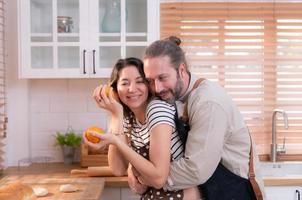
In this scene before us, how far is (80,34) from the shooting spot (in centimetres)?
264

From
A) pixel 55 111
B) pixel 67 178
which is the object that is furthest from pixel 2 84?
pixel 67 178

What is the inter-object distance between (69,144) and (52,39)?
27.1 inches

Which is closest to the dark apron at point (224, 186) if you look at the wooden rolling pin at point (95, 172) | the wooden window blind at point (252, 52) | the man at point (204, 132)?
the man at point (204, 132)

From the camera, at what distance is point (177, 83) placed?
1469mm

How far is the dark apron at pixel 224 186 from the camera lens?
154cm

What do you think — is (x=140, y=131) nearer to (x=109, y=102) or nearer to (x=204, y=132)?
(x=109, y=102)

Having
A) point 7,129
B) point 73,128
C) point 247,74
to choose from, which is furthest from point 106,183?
point 247,74

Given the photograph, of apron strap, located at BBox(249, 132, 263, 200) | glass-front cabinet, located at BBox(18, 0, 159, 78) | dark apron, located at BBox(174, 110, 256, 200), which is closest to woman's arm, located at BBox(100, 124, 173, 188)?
dark apron, located at BBox(174, 110, 256, 200)

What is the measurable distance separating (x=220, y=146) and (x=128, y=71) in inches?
17.4

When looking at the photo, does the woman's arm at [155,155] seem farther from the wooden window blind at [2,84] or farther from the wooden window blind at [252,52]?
the wooden window blind at [252,52]

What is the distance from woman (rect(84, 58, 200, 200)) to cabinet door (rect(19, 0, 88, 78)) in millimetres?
1055

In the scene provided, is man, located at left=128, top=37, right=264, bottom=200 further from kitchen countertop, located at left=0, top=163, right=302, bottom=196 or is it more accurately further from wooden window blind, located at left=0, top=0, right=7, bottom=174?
wooden window blind, located at left=0, top=0, right=7, bottom=174

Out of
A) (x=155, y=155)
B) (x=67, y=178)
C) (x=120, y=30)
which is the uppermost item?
(x=120, y=30)

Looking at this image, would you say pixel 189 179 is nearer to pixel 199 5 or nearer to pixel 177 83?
pixel 177 83
